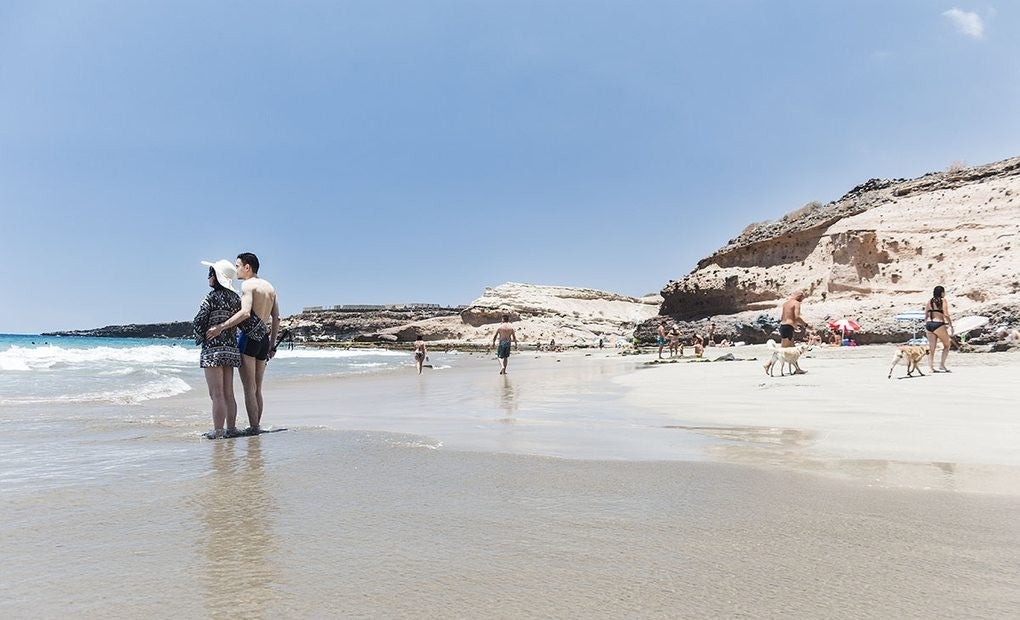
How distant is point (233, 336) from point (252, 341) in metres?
0.18

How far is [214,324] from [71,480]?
2244mm

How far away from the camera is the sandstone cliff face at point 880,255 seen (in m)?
28.5

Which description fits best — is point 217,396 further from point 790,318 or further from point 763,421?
point 790,318

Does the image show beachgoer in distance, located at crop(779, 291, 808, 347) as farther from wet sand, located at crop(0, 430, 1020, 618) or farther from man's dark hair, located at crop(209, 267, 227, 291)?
man's dark hair, located at crop(209, 267, 227, 291)

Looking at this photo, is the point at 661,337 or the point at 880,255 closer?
the point at 661,337

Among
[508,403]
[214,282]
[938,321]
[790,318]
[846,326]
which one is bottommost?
[508,403]

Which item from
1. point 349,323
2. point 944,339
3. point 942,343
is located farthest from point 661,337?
point 349,323

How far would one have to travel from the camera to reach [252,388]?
589 centimetres

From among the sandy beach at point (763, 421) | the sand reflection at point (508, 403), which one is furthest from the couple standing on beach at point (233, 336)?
the sand reflection at point (508, 403)

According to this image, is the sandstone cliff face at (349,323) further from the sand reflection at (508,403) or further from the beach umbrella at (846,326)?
the sand reflection at (508,403)

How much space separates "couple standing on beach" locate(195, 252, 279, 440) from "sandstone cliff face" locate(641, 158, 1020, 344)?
26.0 m

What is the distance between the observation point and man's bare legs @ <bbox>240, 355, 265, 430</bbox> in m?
5.77

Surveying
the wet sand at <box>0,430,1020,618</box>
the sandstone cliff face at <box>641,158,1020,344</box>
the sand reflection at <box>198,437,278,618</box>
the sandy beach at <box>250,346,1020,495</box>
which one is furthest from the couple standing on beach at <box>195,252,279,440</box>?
the sandstone cliff face at <box>641,158,1020,344</box>

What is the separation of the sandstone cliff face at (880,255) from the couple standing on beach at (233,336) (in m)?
26.0
